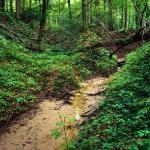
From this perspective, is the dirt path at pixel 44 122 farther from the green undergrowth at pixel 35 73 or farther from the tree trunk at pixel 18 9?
the tree trunk at pixel 18 9

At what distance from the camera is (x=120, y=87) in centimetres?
1095

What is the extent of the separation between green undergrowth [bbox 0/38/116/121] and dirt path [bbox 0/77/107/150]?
0.59 meters

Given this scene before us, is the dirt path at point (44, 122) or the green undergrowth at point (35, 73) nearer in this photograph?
the dirt path at point (44, 122)

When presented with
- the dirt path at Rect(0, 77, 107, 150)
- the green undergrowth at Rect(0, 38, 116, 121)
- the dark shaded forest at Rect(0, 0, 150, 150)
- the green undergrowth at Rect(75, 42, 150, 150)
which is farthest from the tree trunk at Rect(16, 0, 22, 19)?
the green undergrowth at Rect(75, 42, 150, 150)

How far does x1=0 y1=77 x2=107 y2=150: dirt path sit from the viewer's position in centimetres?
843

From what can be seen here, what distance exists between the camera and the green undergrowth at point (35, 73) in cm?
1099

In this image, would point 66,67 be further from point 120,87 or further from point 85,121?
point 85,121

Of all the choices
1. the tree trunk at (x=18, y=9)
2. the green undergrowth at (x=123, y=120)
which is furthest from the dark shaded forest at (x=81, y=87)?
the tree trunk at (x=18, y=9)

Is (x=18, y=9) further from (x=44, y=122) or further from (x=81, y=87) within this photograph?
(x=44, y=122)

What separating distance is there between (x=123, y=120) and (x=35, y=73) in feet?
22.6

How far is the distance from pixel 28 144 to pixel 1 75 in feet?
15.7

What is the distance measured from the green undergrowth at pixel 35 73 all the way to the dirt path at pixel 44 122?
59 centimetres

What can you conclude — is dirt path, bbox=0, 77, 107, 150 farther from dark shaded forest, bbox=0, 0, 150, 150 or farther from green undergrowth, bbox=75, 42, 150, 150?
green undergrowth, bbox=75, 42, 150, 150

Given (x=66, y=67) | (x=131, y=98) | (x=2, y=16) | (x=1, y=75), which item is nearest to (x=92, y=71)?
(x=66, y=67)
